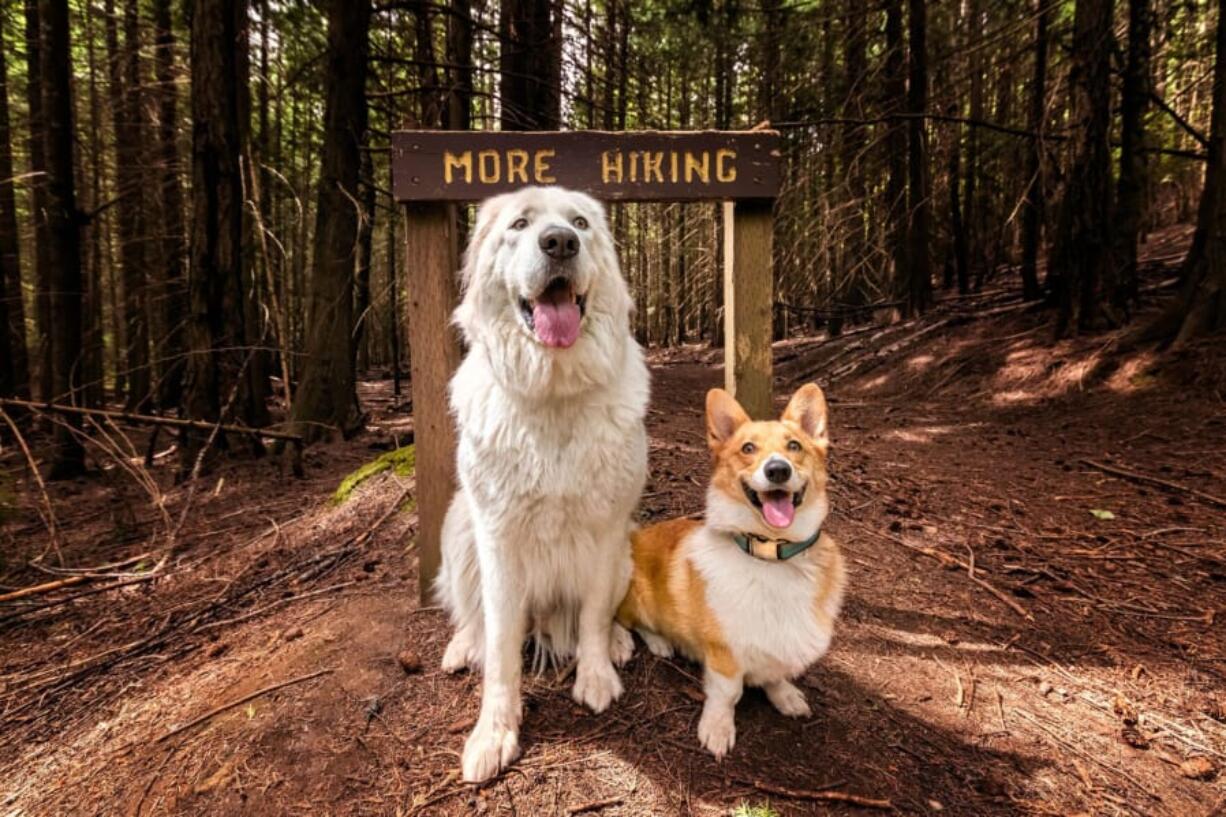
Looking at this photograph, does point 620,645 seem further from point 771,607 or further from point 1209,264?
point 1209,264

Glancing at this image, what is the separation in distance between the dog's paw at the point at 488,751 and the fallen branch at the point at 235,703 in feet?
2.70

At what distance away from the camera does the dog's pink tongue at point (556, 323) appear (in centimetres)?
205

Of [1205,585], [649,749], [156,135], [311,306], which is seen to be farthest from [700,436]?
[156,135]

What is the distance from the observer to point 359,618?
2.90 m

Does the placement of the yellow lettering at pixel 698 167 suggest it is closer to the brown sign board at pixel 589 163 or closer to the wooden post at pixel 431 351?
the brown sign board at pixel 589 163

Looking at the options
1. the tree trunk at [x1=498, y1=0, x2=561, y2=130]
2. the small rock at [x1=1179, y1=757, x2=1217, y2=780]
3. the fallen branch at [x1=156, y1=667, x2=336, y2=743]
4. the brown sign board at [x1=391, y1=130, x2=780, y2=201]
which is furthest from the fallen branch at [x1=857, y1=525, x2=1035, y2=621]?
the tree trunk at [x1=498, y1=0, x2=561, y2=130]

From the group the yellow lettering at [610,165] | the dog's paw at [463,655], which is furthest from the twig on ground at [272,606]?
the yellow lettering at [610,165]

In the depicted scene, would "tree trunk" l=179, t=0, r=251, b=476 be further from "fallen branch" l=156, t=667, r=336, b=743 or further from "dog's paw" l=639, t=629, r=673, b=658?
"dog's paw" l=639, t=629, r=673, b=658

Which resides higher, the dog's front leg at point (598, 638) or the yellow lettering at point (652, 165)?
the yellow lettering at point (652, 165)

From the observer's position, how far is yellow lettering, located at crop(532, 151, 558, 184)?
2.55 metres

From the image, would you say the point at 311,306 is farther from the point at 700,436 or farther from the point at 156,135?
the point at 156,135

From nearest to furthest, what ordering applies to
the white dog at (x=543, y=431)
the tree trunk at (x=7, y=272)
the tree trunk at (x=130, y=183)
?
1. the white dog at (x=543, y=431)
2. the tree trunk at (x=130, y=183)
3. the tree trunk at (x=7, y=272)

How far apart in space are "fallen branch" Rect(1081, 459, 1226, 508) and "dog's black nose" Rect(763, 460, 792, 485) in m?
3.99

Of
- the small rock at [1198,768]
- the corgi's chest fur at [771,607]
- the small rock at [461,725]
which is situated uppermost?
the corgi's chest fur at [771,607]
